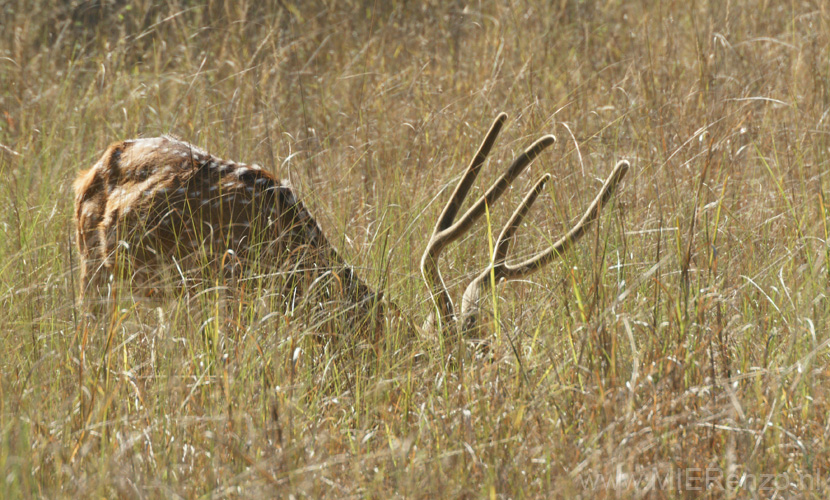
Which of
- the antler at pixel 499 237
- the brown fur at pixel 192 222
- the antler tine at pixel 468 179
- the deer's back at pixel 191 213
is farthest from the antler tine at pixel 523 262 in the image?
the deer's back at pixel 191 213

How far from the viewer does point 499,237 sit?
9.07 ft

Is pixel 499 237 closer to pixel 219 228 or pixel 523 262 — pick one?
pixel 523 262

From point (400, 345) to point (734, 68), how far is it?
3242 mm

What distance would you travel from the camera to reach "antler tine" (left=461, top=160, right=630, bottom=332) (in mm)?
2645

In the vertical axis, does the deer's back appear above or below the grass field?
above

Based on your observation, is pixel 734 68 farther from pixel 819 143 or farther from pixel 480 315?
pixel 480 315

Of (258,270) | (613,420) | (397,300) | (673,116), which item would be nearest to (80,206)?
(258,270)

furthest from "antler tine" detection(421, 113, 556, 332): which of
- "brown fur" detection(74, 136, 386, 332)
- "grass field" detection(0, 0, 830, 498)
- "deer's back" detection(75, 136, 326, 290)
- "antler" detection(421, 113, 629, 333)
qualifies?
"deer's back" detection(75, 136, 326, 290)

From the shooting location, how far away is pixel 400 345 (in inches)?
110

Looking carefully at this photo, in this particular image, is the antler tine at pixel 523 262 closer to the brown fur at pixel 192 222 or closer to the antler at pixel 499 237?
the antler at pixel 499 237

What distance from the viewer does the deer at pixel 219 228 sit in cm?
287

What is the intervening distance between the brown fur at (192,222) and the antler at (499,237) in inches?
10.1

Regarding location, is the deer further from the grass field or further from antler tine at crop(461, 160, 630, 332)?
the grass field

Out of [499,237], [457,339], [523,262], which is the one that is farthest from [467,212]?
[457,339]
